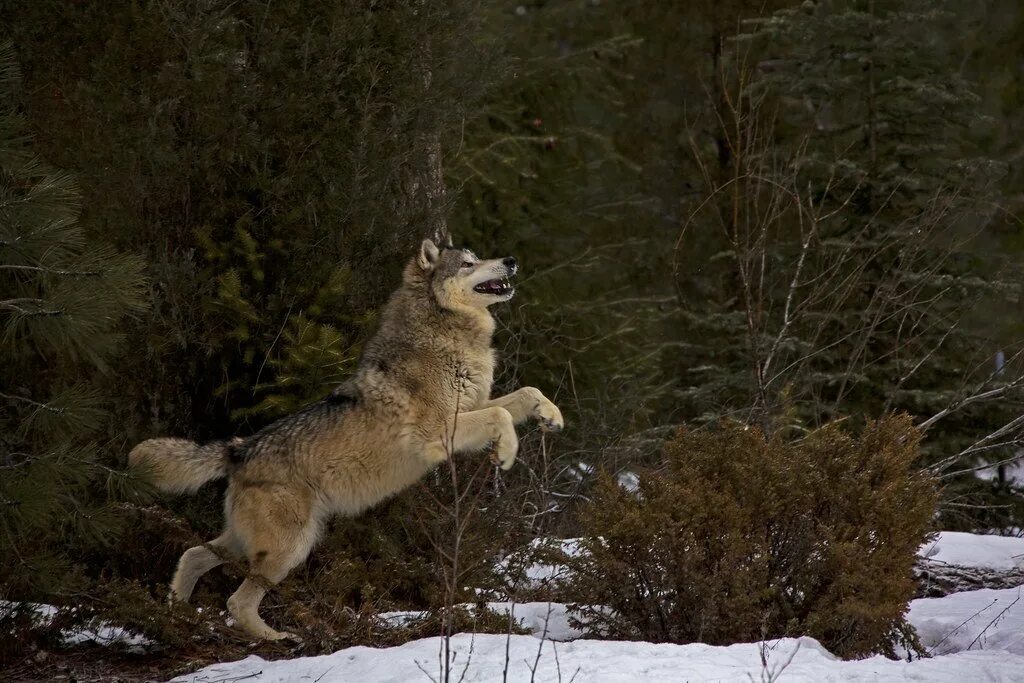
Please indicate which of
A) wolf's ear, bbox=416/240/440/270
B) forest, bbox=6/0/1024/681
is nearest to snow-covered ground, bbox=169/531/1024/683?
forest, bbox=6/0/1024/681

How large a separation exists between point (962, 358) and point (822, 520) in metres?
7.08

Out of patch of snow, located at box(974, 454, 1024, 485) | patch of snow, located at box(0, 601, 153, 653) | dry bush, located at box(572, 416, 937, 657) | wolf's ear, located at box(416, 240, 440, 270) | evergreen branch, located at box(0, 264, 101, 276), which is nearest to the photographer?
evergreen branch, located at box(0, 264, 101, 276)

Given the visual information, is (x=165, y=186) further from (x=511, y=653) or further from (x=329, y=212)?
(x=511, y=653)

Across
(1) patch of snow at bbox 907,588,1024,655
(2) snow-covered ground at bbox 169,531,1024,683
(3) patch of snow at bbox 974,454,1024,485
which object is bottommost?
(3) patch of snow at bbox 974,454,1024,485

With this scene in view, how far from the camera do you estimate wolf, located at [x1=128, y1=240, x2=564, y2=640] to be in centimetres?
714

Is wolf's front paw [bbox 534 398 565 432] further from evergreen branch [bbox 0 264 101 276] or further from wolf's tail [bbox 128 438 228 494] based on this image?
evergreen branch [bbox 0 264 101 276]

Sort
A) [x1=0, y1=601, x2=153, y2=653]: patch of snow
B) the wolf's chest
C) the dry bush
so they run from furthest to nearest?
1. the wolf's chest
2. [x1=0, y1=601, x2=153, y2=653]: patch of snow
3. the dry bush

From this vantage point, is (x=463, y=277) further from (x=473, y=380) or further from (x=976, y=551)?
(x=976, y=551)

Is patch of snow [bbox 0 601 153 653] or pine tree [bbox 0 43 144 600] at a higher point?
pine tree [bbox 0 43 144 600]

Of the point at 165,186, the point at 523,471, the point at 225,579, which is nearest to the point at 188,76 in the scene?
the point at 165,186

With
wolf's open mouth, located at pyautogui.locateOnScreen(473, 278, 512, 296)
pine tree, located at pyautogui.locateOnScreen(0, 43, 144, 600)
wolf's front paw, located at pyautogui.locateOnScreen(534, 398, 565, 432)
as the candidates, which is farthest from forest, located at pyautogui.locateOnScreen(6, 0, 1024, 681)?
wolf's open mouth, located at pyautogui.locateOnScreen(473, 278, 512, 296)

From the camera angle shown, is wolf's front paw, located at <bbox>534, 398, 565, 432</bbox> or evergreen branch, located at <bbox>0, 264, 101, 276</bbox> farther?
wolf's front paw, located at <bbox>534, 398, 565, 432</bbox>

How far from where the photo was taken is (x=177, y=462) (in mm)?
7008

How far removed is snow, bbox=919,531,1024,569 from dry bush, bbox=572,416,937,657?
251 cm
